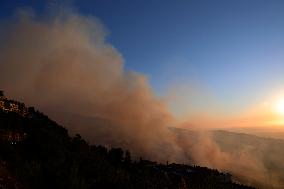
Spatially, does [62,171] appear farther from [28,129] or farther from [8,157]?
[28,129]

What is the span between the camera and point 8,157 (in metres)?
58.9

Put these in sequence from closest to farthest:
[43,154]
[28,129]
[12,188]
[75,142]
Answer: [12,188] → [43,154] → [28,129] → [75,142]

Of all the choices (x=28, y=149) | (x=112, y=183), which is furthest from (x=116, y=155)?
(x=112, y=183)

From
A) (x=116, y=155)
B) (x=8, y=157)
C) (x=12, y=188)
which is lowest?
(x=12, y=188)

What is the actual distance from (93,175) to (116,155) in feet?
433

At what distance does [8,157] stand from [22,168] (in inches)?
417

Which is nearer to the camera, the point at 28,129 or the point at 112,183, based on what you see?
the point at 112,183

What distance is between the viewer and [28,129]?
6186 inches

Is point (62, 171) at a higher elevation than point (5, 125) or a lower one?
lower

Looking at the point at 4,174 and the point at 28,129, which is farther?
the point at 28,129

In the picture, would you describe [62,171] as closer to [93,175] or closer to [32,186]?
[32,186]

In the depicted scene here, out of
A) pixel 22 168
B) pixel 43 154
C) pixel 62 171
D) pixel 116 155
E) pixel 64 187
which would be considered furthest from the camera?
pixel 116 155

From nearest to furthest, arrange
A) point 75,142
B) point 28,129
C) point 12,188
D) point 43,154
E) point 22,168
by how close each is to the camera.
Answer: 1. point 12,188
2. point 22,168
3. point 43,154
4. point 28,129
5. point 75,142

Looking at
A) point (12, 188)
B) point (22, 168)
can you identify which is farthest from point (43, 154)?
point (12, 188)
